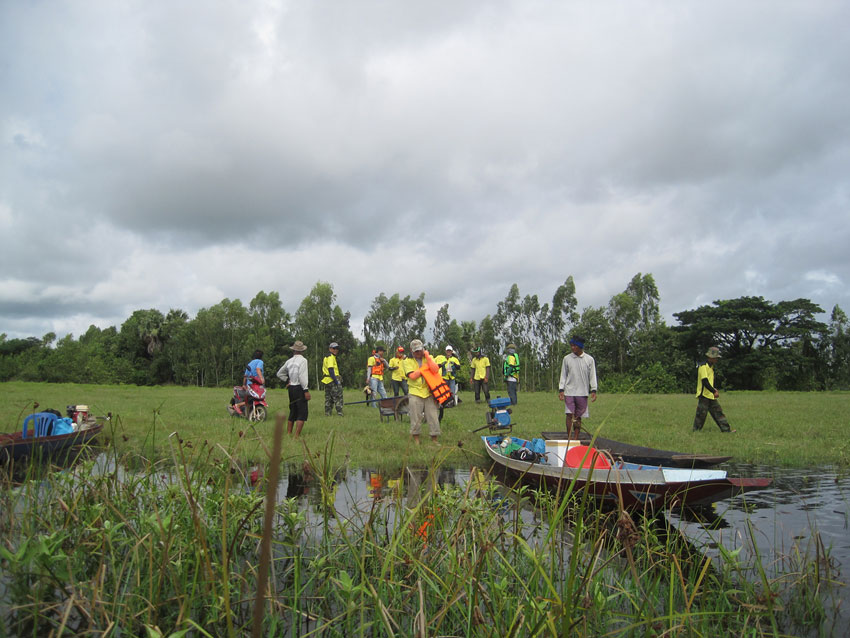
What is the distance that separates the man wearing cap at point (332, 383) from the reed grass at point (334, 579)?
34.9 feet

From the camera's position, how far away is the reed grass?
2602 millimetres

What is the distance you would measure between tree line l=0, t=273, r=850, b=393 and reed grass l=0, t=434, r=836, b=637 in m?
36.9

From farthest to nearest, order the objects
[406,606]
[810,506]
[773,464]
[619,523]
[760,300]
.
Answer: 1. [760,300]
2. [773,464]
3. [810,506]
4. [406,606]
5. [619,523]

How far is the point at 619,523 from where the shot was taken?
2258 mm

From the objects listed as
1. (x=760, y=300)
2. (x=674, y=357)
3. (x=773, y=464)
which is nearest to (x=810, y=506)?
(x=773, y=464)

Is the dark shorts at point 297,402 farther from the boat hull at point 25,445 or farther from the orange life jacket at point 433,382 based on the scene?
the boat hull at point 25,445

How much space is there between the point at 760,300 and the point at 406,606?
53652 mm

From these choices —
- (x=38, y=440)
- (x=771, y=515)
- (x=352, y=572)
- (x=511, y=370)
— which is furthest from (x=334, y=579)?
(x=511, y=370)

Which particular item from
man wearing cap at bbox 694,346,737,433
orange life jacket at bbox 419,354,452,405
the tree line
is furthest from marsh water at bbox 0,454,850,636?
the tree line

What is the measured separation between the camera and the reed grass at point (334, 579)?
2602mm

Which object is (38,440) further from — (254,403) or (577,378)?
(577,378)

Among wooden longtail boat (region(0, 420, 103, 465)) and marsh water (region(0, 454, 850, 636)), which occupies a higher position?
wooden longtail boat (region(0, 420, 103, 465))

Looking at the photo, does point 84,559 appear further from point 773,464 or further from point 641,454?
point 773,464

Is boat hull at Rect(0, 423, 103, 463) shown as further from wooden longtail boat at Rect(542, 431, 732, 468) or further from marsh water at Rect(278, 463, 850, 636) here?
wooden longtail boat at Rect(542, 431, 732, 468)
